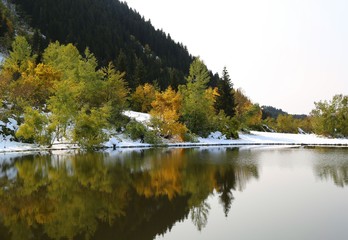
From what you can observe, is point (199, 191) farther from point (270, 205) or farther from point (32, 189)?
point (32, 189)

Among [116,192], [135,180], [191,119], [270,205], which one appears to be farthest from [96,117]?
[270,205]

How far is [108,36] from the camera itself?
497 feet

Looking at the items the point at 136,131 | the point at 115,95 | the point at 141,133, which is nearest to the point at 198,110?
the point at 141,133

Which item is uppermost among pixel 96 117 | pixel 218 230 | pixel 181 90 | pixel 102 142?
pixel 181 90

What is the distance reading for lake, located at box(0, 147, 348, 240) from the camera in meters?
13.1

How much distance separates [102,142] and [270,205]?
37.4 m

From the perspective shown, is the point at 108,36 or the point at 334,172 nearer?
the point at 334,172

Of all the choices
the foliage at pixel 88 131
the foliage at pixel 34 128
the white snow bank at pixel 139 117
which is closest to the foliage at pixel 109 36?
the white snow bank at pixel 139 117

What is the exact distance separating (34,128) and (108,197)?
3301 centimetres

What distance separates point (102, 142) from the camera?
51500 millimetres

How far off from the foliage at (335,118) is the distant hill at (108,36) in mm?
37410

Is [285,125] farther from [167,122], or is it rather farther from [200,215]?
[200,215]

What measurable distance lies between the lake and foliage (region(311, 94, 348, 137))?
5536 cm

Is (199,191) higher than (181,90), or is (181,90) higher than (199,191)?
(181,90)
